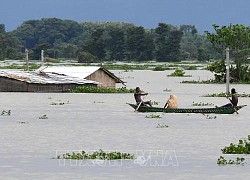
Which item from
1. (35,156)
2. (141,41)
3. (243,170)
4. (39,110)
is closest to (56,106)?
(39,110)

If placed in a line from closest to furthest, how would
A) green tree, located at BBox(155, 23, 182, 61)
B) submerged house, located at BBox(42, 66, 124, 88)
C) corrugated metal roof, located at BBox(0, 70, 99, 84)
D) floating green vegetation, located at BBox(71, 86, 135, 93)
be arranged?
floating green vegetation, located at BBox(71, 86, 135, 93)
corrugated metal roof, located at BBox(0, 70, 99, 84)
submerged house, located at BBox(42, 66, 124, 88)
green tree, located at BBox(155, 23, 182, 61)

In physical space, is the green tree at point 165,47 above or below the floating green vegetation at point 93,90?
above

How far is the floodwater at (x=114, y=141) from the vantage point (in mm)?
16406

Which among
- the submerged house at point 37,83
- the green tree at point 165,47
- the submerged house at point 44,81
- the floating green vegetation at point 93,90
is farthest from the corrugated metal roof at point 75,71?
the green tree at point 165,47

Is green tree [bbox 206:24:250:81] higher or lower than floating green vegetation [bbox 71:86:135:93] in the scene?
higher

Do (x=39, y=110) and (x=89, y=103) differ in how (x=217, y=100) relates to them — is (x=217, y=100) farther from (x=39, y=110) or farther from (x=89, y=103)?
(x=39, y=110)

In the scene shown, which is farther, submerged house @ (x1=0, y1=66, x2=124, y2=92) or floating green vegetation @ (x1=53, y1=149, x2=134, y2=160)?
submerged house @ (x1=0, y1=66, x2=124, y2=92)

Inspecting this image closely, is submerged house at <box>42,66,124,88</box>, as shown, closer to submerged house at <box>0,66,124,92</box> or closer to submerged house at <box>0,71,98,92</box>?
submerged house at <box>0,66,124,92</box>

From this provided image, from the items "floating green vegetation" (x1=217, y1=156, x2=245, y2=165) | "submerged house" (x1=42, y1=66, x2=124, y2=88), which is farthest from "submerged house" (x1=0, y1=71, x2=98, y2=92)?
"floating green vegetation" (x1=217, y1=156, x2=245, y2=165)

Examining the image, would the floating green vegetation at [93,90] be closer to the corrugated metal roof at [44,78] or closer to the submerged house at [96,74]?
the corrugated metal roof at [44,78]

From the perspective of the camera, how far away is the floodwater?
1641cm

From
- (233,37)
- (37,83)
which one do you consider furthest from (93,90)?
(233,37)

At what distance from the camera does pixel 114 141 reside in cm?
2222

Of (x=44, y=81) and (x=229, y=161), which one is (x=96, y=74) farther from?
(x=229, y=161)
